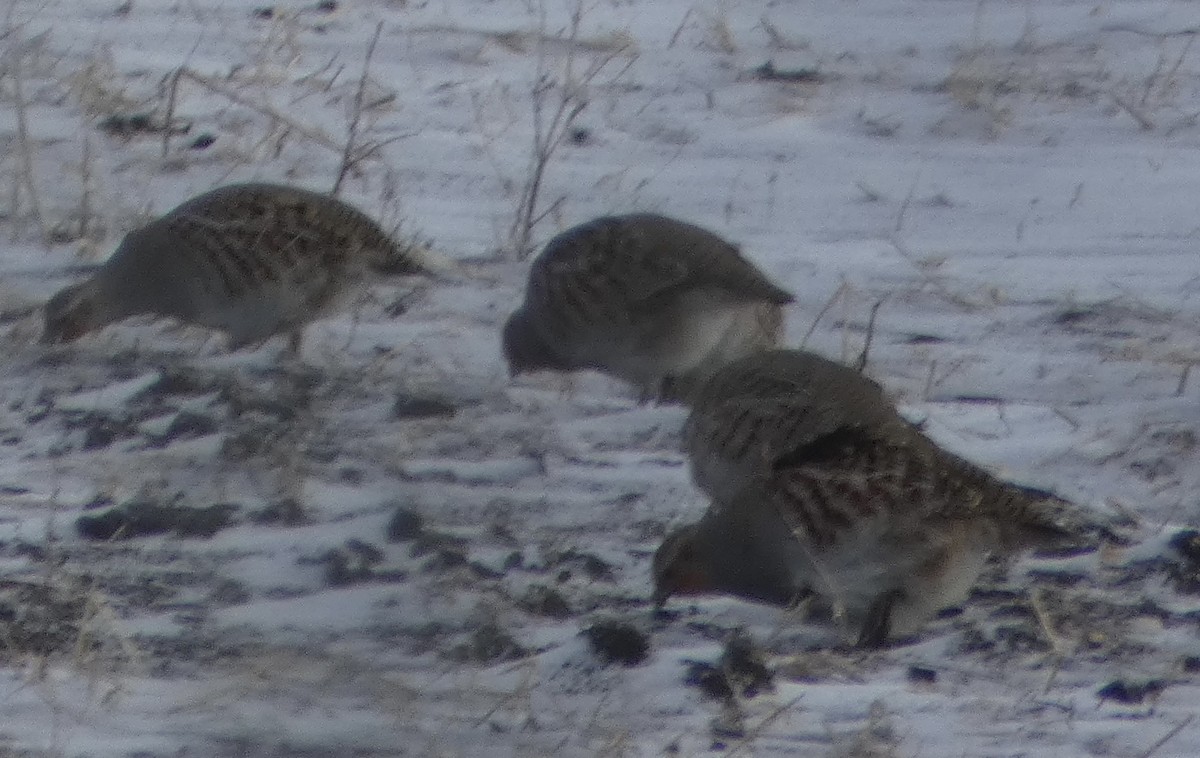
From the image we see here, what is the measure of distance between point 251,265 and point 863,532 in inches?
99.7

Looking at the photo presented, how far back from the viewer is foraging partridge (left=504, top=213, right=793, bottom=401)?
5.95m

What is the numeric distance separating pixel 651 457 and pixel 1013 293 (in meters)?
1.51

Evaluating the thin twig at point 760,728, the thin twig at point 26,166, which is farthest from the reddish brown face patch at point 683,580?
the thin twig at point 26,166

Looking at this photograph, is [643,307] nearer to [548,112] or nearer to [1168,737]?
[548,112]

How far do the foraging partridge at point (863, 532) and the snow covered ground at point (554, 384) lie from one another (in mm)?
99

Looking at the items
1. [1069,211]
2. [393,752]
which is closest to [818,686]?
[393,752]

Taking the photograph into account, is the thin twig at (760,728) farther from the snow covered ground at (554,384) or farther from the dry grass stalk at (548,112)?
the dry grass stalk at (548,112)

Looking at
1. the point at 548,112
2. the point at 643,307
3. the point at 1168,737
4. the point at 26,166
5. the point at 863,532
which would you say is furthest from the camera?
the point at 548,112

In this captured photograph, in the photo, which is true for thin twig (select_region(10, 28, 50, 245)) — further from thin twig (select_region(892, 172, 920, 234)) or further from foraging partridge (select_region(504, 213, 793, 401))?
thin twig (select_region(892, 172, 920, 234))

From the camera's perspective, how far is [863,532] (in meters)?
4.29

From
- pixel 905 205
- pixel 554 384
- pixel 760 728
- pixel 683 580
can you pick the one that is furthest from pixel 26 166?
pixel 760 728

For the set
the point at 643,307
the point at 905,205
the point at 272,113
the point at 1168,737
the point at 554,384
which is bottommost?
the point at 554,384

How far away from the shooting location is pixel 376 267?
6238 mm

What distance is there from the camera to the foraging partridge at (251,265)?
6.15 metres
